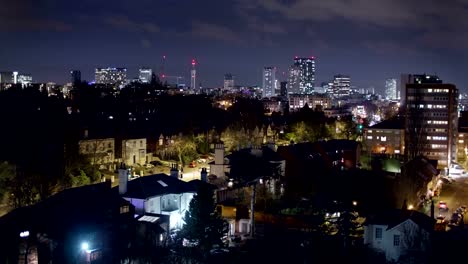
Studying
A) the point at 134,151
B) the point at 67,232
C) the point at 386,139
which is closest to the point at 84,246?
the point at 67,232

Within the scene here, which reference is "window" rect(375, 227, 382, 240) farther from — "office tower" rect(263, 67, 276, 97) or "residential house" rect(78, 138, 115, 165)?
"office tower" rect(263, 67, 276, 97)

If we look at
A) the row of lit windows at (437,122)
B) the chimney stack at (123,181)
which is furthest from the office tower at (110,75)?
the chimney stack at (123,181)

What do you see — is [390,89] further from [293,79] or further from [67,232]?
[67,232]

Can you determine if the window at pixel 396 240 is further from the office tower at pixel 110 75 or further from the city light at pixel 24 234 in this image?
the office tower at pixel 110 75

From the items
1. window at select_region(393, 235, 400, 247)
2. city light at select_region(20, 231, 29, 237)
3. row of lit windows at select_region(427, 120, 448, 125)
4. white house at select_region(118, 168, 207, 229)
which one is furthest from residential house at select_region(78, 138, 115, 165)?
row of lit windows at select_region(427, 120, 448, 125)

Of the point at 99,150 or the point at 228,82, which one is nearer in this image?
the point at 99,150

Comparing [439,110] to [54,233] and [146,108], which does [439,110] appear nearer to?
[146,108]
